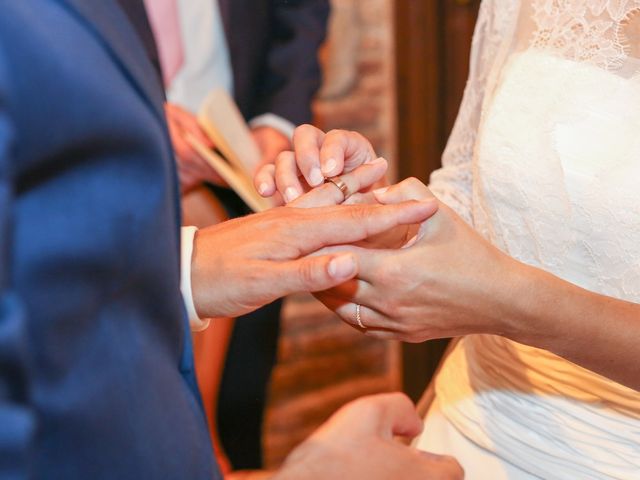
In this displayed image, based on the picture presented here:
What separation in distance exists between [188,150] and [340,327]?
1187mm

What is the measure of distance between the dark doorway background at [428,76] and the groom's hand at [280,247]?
168cm

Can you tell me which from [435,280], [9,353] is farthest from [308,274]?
[9,353]

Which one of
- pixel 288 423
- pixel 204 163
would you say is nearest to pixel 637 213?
pixel 204 163

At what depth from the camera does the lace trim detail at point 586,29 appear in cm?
113

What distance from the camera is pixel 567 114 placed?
3.81ft

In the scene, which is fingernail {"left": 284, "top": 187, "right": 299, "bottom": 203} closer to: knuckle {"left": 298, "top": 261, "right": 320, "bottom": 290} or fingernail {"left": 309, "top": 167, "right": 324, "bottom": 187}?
fingernail {"left": 309, "top": 167, "right": 324, "bottom": 187}

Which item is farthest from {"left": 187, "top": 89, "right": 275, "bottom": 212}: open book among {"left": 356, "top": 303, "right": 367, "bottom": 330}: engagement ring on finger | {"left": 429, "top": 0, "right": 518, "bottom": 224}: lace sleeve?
{"left": 356, "top": 303, "right": 367, "bottom": 330}: engagement ring on finger

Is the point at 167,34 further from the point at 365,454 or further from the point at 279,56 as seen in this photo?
the point at 365,454

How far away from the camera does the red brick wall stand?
2678 mm

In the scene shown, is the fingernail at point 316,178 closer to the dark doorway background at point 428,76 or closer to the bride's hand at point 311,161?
the bride's hand at point 311,161

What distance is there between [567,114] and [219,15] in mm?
1057

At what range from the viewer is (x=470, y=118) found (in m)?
1.32

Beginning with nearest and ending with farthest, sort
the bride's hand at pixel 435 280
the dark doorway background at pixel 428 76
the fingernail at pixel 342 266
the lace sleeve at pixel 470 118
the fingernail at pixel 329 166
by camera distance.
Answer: the fingernail at pixel 342 266
the bride's hand at pixel 435 280
the fingernail at pixel 329 166
the lace sleeve at pixel 470 118
the dark doorway background at pixel 428 76

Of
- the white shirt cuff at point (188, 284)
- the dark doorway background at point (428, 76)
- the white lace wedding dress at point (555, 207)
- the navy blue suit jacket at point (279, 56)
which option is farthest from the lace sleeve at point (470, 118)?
the dark doorway background at point (428, 76)
